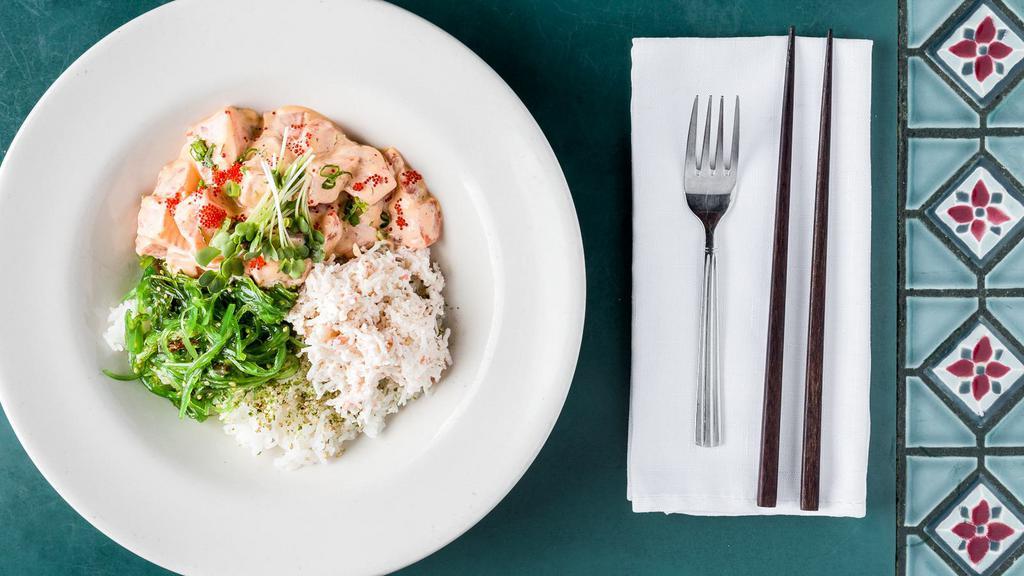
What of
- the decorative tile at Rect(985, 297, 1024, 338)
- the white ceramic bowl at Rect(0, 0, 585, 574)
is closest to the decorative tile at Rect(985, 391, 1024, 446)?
the decorative tile at Rect(985, 297, 1024, 338)

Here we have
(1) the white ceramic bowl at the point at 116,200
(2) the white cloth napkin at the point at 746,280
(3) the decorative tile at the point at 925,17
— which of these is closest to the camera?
(1) the white ceramic bowl at the point at 116,200

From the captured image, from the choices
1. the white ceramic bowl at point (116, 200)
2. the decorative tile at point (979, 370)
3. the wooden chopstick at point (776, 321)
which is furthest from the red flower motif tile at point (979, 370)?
the white ceramic bowl at point (116, 200)

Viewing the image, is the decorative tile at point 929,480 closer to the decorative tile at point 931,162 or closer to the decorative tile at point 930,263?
the decorative tile at point 930,263

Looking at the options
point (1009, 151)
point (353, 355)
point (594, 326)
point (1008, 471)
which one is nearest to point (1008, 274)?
point (1009, 151)

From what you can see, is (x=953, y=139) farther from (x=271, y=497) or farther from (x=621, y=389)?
(x=271, y=497)

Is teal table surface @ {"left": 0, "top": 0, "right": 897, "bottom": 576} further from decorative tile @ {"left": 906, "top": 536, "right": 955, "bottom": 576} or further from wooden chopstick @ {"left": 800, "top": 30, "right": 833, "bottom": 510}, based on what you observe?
wooden chopstick @ {"left": 800, "top": 30, "right": 833, "bottom": 510}

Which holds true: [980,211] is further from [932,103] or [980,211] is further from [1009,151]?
[932,103]
